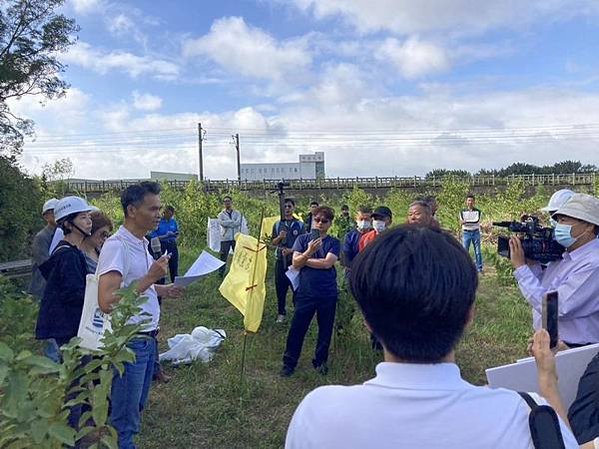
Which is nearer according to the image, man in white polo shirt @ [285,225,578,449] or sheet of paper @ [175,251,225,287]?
man in white polo shirt @ [285,225,578,449]

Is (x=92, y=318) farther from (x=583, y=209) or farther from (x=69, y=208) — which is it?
(x=583, y=209)

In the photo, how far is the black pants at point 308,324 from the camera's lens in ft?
15.4

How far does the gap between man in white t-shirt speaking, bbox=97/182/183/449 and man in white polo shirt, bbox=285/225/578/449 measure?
5.14 ft

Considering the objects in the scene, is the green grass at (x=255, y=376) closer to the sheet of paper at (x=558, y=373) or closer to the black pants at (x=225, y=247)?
the sheet of paper at (x=558, y=373)

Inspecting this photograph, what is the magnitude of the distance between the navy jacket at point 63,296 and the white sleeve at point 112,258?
44cm

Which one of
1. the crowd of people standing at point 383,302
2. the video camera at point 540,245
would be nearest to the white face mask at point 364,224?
the crowd of people standing at point 383,302

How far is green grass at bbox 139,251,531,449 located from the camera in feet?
12.6

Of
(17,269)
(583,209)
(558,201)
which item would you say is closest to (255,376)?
(558,201)

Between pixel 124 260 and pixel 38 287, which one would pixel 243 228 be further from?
pixel 124 260

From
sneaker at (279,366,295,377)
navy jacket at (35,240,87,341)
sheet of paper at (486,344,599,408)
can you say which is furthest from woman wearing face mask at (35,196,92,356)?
sneaker at (279,366,295,377)

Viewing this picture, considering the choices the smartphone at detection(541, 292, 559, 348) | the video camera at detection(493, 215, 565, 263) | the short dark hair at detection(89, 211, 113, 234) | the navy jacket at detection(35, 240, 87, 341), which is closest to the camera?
the smartphone at detection(541, 292, 559, 348)

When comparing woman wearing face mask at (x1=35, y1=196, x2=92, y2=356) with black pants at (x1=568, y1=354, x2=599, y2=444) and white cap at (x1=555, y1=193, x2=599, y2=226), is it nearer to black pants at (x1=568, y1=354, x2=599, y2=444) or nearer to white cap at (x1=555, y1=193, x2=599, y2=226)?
black pants at (x1=568, y1=354, x2=599, y2=444)

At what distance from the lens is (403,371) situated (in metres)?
0.95

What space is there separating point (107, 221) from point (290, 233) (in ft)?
11.1
